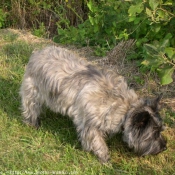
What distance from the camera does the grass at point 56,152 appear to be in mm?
4051

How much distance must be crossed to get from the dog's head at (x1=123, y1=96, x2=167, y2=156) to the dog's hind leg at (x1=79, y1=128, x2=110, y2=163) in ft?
1.07

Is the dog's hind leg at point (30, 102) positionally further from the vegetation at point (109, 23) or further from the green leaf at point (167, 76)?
the green leaf at point (167, 76)

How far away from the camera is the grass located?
4.05 m

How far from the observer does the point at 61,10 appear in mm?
8625

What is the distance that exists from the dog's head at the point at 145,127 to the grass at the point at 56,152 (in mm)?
323

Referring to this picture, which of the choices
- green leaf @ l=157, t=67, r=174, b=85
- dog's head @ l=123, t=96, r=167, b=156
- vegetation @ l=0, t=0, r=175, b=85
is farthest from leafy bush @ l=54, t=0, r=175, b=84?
dog's head @ l=123, t=96, r=167, b=156

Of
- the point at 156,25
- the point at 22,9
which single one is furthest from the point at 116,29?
the point at 22,9

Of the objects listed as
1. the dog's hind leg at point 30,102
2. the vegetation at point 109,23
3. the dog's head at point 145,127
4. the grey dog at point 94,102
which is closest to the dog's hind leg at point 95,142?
the grey dog at point 94,102

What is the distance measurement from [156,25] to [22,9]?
525 centimetres

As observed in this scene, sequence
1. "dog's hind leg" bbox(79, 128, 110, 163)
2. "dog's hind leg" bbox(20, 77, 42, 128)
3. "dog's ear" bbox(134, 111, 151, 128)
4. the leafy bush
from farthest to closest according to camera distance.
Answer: the leafy bush, "dog's hind leg" bbox(20, 77, 42, 128), "dog's hind leg" bbox(79, 128, 110, 163), "dog's ear" bbox(134, 111, 151, 128)

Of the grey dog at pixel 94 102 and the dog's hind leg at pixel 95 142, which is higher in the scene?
the grey dog at pixel 94 102

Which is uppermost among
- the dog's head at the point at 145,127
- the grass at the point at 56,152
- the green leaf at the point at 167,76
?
the green leaf at the point at 167,76

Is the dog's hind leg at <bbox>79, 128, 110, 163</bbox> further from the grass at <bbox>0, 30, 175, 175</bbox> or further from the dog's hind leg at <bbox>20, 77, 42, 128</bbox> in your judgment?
the dog's hind leg at <bbox>20, 77, 42, 128</bbox>

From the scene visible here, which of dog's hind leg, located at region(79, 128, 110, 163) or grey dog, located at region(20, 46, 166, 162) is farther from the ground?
grey dog, located at region(20, 46, 166, 162)
